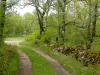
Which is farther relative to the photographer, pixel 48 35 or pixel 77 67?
pixel 48 35

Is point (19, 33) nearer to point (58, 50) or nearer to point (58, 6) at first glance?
point (58, 6)

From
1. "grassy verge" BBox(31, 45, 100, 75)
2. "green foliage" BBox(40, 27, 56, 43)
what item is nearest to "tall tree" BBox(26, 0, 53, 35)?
"green foliage" BBox(40, 27, 56, 43)

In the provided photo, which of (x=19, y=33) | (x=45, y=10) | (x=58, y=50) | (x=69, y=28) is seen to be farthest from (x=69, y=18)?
(x=19, y=33)

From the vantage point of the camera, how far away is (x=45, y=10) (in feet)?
122

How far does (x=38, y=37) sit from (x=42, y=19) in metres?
3.78

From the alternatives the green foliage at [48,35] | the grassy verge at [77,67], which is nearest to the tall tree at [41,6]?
the green foliage at [48,35]

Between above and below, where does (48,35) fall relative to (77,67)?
above

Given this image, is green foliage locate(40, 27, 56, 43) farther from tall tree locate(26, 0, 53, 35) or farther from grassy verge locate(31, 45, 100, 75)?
grassy verge locate(31, 45, 100, 75)

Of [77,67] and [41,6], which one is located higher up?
[41,6]

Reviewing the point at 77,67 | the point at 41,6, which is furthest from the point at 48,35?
the point at 77,67

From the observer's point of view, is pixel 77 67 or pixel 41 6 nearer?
pixel 77 67

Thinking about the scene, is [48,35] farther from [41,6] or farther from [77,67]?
[77,67]

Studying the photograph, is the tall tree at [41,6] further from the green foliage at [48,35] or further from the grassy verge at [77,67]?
the grassy verge at [77,67]

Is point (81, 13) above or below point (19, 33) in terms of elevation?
above
